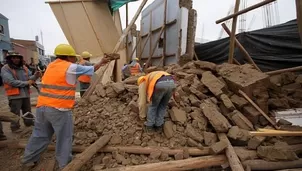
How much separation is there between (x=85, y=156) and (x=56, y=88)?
39.3 inches

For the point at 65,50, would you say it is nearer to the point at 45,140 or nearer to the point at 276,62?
the point at 45,140

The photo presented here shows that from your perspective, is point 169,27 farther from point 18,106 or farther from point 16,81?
point 18,106

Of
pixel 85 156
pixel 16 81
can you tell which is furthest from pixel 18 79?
pixel 85 156

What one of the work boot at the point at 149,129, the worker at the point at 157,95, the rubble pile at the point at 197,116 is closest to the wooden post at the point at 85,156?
the rubble pile at the point at 197,116

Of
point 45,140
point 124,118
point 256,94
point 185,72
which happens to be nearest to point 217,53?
point 185,72

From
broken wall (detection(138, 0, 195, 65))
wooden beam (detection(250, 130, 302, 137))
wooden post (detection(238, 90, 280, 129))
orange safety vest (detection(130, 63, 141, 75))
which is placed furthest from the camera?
orange safety vest (detection(130, 63, 141, 75))

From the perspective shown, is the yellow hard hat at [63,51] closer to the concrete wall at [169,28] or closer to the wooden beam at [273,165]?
the wooden beam at [273,165]

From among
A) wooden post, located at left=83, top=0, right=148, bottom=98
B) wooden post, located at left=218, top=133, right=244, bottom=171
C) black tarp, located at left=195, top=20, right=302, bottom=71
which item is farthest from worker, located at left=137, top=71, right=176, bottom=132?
black tarp, located at left=195, top=20, right=302, bottom=71

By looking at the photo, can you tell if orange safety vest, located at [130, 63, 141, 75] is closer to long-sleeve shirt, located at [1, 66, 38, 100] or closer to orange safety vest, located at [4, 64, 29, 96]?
long-sleeve shirt, located at [1, 66, 38, 100]

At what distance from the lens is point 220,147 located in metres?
2.98

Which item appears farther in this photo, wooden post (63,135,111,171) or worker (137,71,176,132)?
worker (137,71,176,132)

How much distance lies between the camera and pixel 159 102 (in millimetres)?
3344

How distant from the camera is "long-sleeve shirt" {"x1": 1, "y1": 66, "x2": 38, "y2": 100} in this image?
407 cm

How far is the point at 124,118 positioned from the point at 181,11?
508cm
